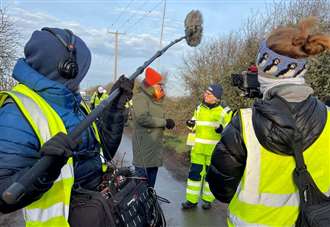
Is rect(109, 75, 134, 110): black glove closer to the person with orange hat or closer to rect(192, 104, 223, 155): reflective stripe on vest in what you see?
the person with orange hat

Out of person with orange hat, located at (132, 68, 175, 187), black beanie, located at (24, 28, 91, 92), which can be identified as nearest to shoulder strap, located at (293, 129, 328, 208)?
black beanie, located at (24, 28, 91, 92)

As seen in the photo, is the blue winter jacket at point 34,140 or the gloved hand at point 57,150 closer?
the gloved hand at point 57,150

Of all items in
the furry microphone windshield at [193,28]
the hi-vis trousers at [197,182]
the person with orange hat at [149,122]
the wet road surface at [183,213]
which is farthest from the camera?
the hi-vis trousers at [197,182]

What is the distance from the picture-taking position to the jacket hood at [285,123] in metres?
2.17

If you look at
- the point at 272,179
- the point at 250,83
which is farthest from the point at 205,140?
the point at 272,179

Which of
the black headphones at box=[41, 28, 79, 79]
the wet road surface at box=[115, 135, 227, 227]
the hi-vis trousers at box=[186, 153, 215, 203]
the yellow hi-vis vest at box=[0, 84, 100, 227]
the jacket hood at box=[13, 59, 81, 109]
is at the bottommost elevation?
the wet road surface at box=[115, 135, 227, 227]

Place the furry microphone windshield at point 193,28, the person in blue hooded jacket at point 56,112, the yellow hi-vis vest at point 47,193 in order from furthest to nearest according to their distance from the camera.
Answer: the furry microphone windshield at point 193,28
the yellow hi-vis vest at point 47,193
the person in blue hooded jacket at point 56,112

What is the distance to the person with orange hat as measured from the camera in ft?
20.2

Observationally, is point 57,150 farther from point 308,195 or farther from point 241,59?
point 241,59

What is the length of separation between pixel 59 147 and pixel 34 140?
0.31 meters

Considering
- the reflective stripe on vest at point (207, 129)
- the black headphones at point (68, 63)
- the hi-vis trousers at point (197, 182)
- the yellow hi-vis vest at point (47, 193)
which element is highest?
the black headphones at point (68, 63)

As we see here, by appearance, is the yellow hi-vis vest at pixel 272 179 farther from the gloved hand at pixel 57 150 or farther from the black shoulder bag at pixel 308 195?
the gloved hand at pixel 57 150

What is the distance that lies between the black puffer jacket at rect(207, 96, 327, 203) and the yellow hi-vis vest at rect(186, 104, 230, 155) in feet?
13.7

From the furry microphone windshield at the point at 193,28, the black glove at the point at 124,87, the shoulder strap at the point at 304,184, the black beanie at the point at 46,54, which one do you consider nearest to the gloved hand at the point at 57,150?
the black beanie at the point at 46,54
